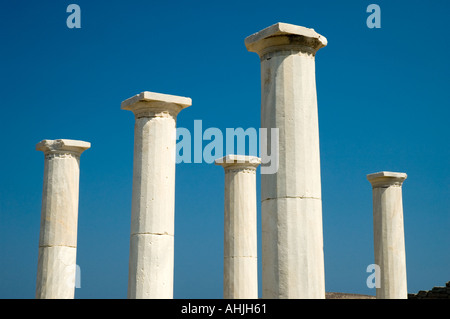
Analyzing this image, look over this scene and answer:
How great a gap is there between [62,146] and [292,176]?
17.8 metres

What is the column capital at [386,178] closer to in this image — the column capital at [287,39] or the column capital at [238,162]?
the column capital at [238,162]

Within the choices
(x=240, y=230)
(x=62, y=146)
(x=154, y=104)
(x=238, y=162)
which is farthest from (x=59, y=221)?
(x=238, y=162)

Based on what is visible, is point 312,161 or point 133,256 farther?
point 133,256

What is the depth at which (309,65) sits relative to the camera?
1778cm

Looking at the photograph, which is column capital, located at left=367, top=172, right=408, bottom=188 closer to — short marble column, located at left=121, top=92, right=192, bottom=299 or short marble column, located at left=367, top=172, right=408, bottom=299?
short marble column, located at left=367, top=172, right=408, bottom=299

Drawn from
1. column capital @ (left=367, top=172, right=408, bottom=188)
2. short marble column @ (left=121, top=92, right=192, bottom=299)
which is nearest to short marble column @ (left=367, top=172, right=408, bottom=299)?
column capital @ (left=367, top=172, right=408, bottom=188)

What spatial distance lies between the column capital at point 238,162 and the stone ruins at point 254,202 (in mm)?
59

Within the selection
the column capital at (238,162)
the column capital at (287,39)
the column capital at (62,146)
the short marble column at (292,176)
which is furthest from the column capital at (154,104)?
the column capital at (238,162)

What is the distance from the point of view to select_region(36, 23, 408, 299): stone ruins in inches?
666

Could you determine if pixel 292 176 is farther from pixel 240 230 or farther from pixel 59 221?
pixel 240 230
